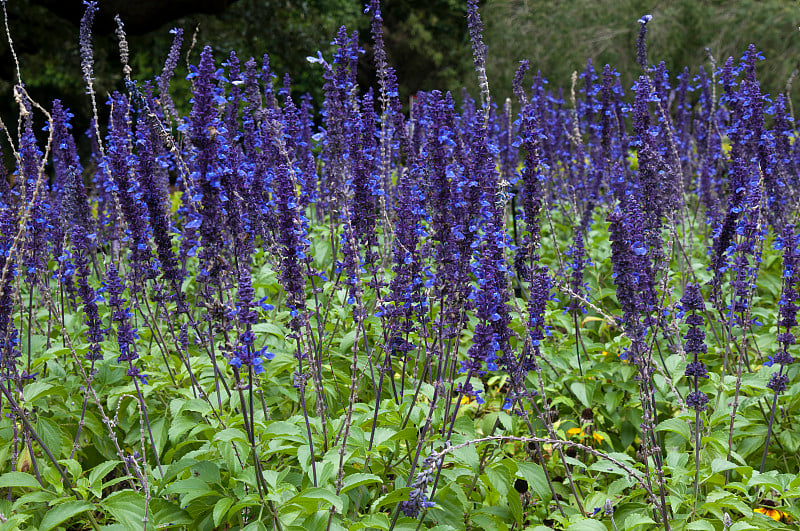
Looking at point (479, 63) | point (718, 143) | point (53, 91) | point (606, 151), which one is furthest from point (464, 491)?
point (53, 91)

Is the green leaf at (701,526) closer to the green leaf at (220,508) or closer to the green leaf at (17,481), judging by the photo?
the green leaf at (220,508)

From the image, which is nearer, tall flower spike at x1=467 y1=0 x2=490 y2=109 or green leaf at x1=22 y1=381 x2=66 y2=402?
green leaf at x1=22 y1=381 x2=66 y2=402

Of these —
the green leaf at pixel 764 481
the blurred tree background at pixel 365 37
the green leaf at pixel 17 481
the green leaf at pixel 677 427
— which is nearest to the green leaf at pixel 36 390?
the green leaf at pixel 17 481

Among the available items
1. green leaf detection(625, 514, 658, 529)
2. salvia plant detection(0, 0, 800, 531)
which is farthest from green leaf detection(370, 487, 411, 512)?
green leaf detection(625, 514, 658, 529)

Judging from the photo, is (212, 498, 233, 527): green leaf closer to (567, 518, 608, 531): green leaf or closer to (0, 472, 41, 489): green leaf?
(0, 472, 41, 489): green leaf

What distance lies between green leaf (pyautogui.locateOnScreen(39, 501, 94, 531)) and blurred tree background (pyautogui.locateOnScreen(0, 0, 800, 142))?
11.5 metres

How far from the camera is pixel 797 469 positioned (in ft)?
13.7

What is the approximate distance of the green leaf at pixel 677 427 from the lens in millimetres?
3437

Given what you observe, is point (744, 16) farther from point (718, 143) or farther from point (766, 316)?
point (766, 316)

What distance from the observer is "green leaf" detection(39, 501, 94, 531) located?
2.87 meters

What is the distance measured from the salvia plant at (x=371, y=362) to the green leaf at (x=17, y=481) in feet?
0.07

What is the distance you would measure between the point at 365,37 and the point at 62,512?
66.7 ft

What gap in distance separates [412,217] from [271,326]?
113 centimetres

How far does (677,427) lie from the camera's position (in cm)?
348
